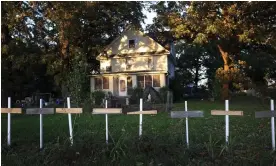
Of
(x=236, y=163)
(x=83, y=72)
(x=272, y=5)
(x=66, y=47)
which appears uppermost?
(x=272, y=5)

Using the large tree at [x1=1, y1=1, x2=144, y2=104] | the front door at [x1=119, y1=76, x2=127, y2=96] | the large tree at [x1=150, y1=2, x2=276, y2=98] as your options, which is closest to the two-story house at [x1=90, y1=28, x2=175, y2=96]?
the front door at [x1=119, y1=76, x2=127, y2=96]

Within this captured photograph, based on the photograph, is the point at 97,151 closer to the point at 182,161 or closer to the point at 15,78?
the point at 182,161

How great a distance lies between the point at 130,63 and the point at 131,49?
158 cm

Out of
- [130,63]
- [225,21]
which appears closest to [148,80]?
[130,63]

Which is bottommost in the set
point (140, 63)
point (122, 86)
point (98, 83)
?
point (122, 86)

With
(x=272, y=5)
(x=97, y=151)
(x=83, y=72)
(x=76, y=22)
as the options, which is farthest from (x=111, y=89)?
(x=97, y=151)

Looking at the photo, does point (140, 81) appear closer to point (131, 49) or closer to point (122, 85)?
point (122, 85)

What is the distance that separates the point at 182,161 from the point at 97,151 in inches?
65.7

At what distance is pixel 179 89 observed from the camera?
140 feet

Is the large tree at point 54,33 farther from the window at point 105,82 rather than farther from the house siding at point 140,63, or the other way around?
the window at point 105,82

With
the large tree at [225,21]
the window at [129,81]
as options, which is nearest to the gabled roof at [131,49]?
the window at [129,81]

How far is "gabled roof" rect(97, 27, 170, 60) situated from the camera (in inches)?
1646

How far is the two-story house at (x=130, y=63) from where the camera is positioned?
135ft

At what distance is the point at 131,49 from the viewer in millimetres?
42750
